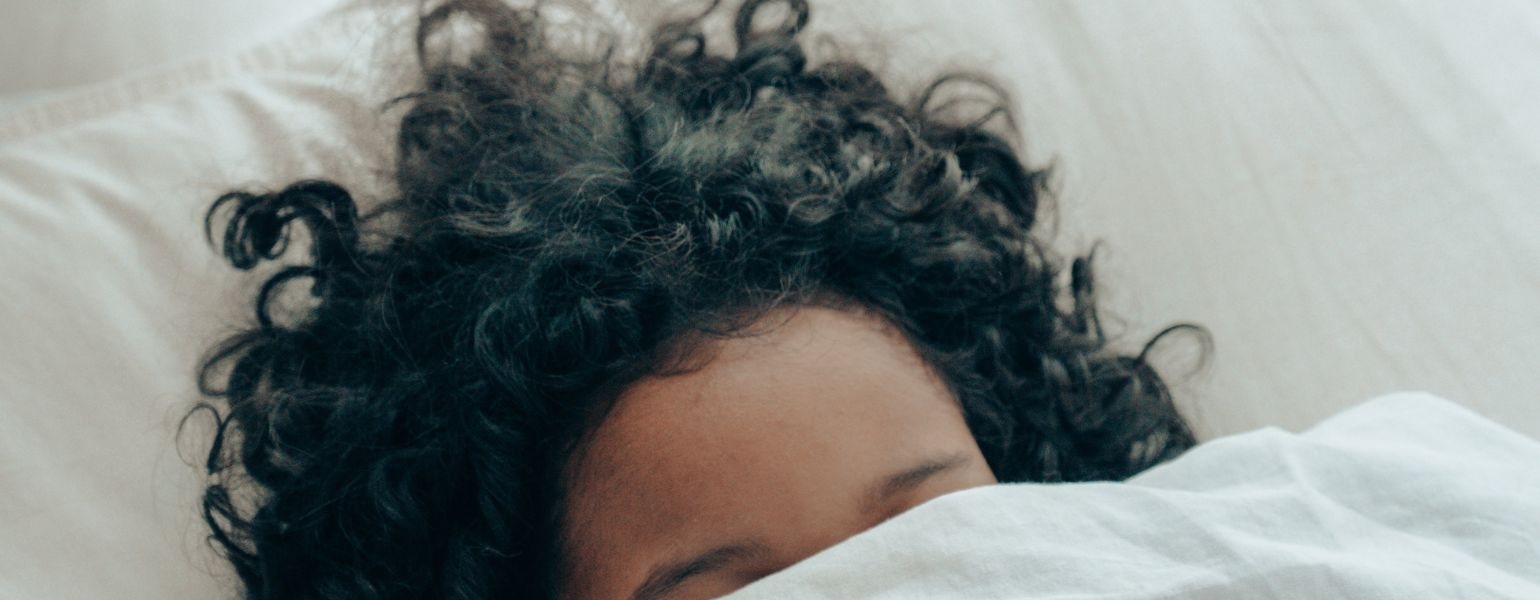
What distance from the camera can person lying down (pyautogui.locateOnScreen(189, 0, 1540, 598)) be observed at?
0.62 meters

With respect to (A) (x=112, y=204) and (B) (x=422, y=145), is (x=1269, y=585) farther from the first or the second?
(A) (x=112, y=204)

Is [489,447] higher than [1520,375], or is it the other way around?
[489,447]

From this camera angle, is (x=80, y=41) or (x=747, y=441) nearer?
(x=747, y=441)

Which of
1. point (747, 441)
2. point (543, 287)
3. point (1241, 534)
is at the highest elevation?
point (543, 287)

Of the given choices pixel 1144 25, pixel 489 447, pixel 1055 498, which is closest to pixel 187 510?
pixel 489 447

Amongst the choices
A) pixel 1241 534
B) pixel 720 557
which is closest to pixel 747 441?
pixel 720 557

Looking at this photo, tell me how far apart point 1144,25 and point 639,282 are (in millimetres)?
461

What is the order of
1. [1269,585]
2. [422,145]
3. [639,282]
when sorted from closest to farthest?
[1269,585] → [639,282] → [422,145]

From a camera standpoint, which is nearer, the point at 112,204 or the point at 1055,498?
the point at 1055,498

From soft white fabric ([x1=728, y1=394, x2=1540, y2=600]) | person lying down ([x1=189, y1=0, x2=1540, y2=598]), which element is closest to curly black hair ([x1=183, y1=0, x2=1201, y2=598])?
person lying down ([x1=189, y1=0, x2=1540, y2=598])

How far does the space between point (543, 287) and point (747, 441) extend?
0.14 metres

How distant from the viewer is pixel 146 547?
0.70m

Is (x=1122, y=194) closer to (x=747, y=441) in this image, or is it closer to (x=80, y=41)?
(x=747, y=441)

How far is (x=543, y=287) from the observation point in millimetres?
671
